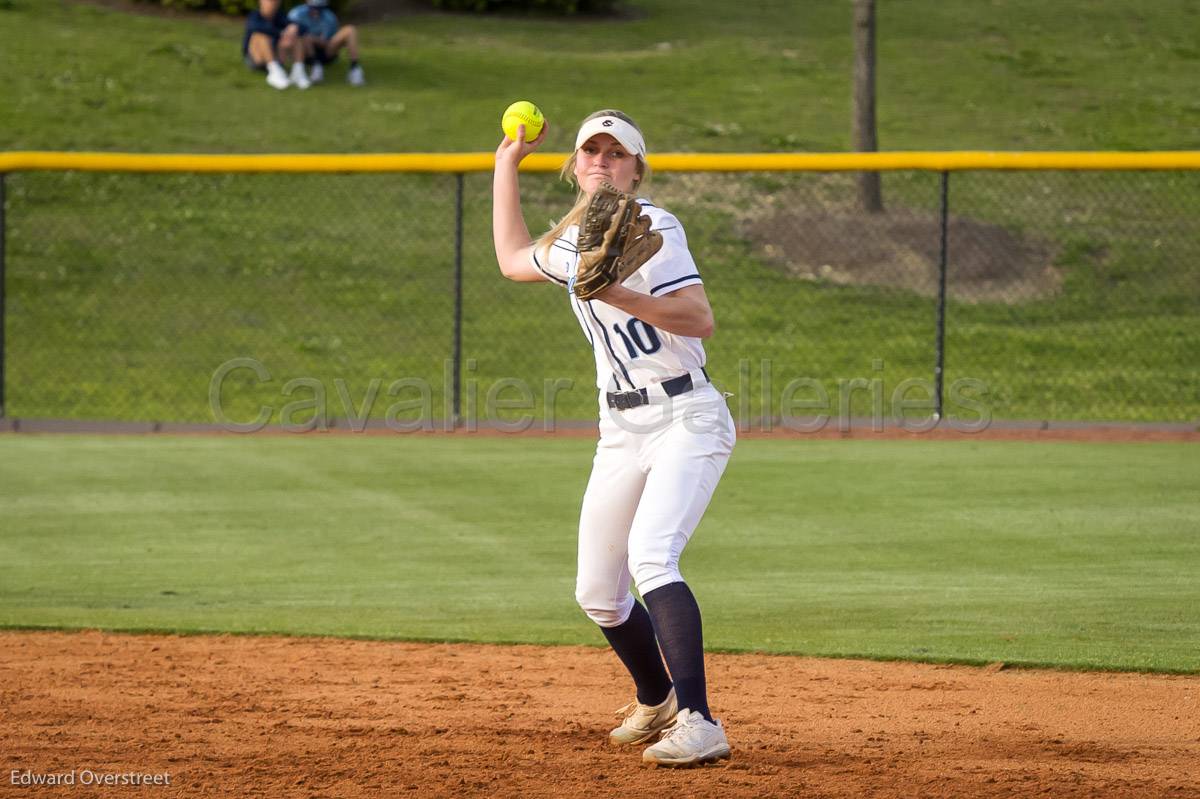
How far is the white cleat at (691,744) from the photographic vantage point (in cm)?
381

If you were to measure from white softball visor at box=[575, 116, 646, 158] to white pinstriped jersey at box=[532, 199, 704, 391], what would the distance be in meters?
0.16

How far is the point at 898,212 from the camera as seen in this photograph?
16.8 meters

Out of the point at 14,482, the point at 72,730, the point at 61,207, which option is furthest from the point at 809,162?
the point at 61,207

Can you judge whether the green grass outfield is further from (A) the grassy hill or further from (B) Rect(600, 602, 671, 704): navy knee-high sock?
(A) the grassy hill

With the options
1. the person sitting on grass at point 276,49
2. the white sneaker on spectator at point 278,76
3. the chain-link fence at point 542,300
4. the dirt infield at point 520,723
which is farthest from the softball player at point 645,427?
the white sneaker on spectator at point 278,76

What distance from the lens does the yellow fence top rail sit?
11.0 m

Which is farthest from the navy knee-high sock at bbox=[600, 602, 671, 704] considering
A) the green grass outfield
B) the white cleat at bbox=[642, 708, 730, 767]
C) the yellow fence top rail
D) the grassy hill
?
the grassy hill

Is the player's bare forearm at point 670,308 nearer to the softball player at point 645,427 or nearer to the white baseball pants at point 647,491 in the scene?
the softball player at point 645,427

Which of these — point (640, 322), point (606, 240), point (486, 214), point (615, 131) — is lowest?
point (486, 214)

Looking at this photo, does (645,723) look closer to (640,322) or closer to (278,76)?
(640,322)

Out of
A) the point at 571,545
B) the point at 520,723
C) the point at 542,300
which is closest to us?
the point at 520,723

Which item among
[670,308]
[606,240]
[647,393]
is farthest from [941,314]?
[606,240]

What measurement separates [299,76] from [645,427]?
1801 centimetres

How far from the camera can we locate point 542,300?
50.4 feet
